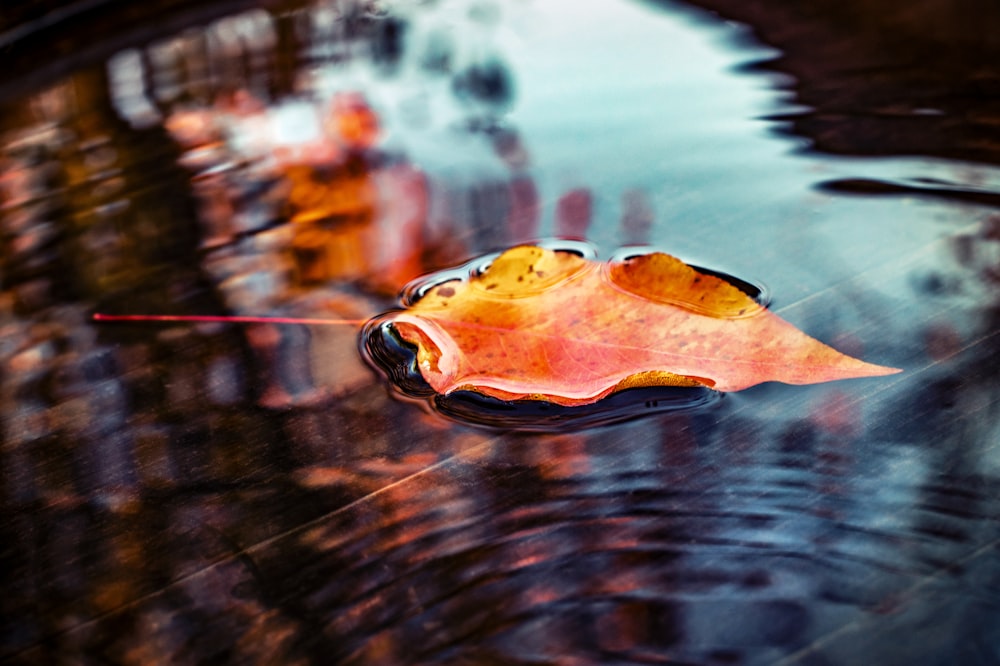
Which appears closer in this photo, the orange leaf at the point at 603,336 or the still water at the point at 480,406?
the still water at the point at 480,406

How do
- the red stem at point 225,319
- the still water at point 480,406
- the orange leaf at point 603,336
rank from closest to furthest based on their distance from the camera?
the still water at point 480,406 < the orange leaf at point 603,336 < the red stem at point 225,319

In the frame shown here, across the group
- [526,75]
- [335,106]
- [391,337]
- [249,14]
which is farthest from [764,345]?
[249,14]

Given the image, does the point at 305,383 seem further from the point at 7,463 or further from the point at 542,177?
the point at 542,177

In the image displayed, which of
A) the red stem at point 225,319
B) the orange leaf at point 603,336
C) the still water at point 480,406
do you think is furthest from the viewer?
the red stem at point 225,319

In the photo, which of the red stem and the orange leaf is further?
the red stem

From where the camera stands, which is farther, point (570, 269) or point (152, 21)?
point (152, 21)
